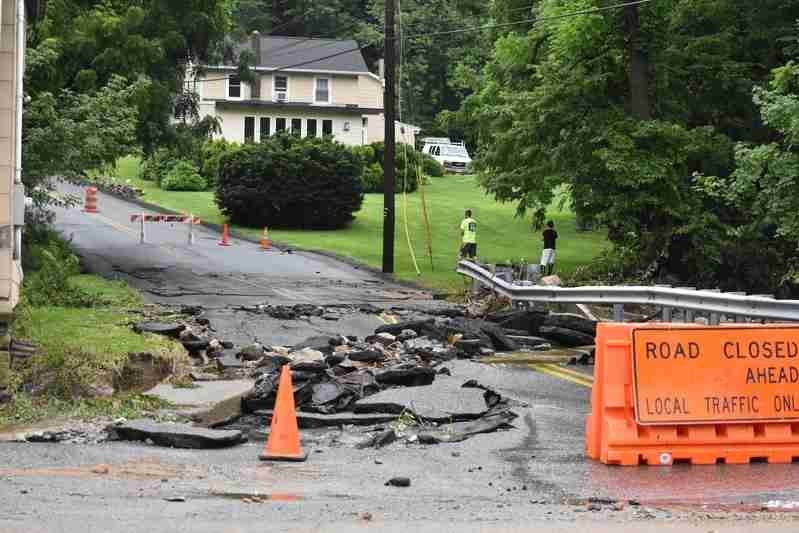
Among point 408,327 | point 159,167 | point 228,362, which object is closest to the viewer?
point 228,362

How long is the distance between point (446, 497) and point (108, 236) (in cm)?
3521

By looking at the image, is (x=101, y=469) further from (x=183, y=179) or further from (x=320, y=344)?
(x=183, y=179)

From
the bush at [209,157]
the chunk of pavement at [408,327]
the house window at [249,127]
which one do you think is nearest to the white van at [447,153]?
the house window at [249,127]

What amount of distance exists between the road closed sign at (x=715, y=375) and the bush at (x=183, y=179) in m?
56.3

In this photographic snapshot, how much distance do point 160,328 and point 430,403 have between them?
5579 millimetres

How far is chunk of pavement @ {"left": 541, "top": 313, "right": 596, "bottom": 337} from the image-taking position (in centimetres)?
1961

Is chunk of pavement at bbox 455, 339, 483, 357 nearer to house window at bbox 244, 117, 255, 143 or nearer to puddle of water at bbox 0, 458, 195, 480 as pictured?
puddle of water at bbox 0, 458, 195, 480

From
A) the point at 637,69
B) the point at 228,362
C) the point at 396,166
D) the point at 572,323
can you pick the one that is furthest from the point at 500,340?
the point at 396,166

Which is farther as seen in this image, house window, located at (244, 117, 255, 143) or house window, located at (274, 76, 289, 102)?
house window, located at (274, 76, 289, 102)

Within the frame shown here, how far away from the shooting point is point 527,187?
35125 millimetres

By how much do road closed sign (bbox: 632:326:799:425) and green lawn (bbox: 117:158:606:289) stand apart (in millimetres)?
21906

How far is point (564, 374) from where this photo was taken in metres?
15.7

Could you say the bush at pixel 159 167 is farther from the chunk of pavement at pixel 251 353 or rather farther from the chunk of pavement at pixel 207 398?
the chunk of pavement at pixel 207 398

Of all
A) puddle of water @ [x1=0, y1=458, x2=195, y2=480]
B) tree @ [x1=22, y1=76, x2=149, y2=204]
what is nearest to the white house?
tree @ [x1=22, y1=76, x2=149, y2=204]
